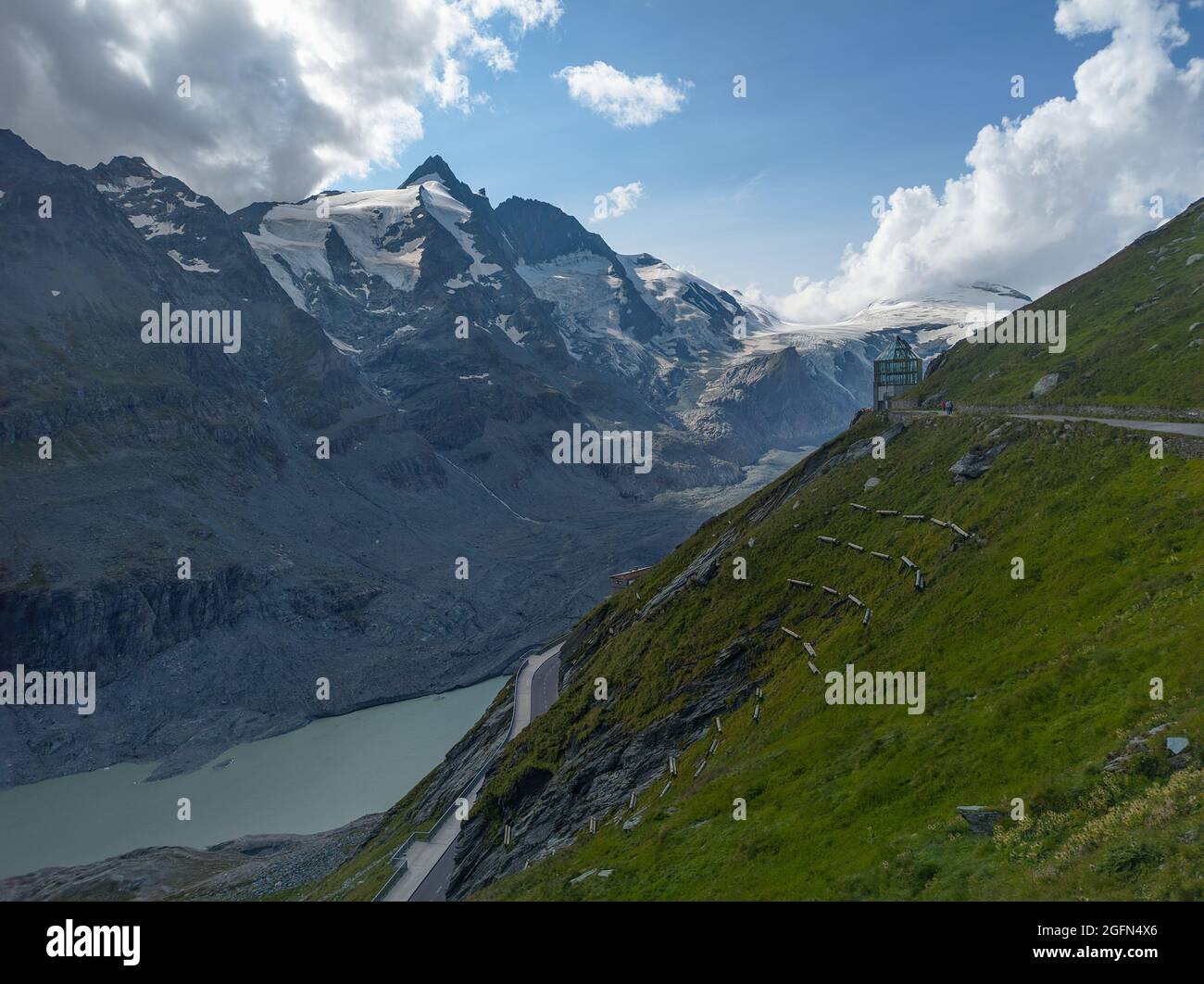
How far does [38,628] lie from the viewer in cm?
11375

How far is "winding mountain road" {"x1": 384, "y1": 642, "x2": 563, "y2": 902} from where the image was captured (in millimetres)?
38188

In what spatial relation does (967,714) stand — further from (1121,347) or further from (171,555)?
(171,555)

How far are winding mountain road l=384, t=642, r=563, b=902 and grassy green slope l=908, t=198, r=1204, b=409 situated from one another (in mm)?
41930

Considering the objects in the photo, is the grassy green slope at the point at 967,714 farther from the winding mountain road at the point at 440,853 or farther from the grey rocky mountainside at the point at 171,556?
the grey rocky mountainside at the point at 171,556

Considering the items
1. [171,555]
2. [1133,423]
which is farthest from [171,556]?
[1133,423]

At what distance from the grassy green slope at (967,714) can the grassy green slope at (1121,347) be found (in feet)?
30.7

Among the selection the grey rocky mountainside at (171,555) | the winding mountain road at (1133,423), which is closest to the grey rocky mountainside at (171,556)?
the grey rocky mountainside at (171,555)

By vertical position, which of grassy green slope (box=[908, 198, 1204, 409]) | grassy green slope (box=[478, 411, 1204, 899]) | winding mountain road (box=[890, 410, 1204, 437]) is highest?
grassy green slope (box=[908, 198, 1204, 409])

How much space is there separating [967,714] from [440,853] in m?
33.4

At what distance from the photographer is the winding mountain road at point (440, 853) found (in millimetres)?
38188
